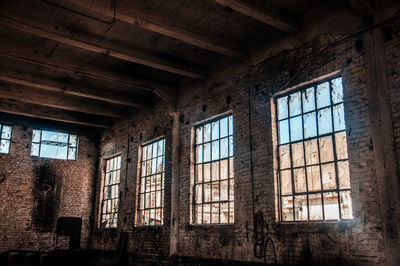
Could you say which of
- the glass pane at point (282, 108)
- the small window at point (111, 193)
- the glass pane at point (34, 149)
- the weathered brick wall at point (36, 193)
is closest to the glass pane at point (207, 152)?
the glass pane at point (282, 108)

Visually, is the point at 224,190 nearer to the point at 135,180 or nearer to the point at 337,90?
the point at 337,90

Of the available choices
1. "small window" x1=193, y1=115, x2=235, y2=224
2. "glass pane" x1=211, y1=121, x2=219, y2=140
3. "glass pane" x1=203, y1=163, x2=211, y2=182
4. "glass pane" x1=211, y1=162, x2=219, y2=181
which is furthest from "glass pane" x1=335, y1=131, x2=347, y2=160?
"glass pane" x1=203, y1=163, x2=211, y2=182

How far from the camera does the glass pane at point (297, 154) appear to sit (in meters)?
5.87

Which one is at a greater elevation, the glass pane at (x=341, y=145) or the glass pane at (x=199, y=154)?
the glass pane at (x=199, y=154)

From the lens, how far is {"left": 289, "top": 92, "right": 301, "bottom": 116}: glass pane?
19.9ft

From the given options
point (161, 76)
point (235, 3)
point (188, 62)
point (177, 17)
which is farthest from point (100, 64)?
point (235, 3)

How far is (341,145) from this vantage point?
17.4 ft

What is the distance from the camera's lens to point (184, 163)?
8.37 m

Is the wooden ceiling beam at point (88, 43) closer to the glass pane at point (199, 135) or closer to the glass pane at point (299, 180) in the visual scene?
the glass pane at point (199, 135)

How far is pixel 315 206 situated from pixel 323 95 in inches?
66.3

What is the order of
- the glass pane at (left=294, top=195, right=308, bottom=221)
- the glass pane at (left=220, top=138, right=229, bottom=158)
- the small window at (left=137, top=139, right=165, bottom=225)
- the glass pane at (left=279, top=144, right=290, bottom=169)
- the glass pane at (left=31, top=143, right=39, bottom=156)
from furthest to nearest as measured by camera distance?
the glass pane at (left=31, top=143, right=39, bottom=156), the small window at (left=137, top=139, right=165, bottom=225), the glass pane at (left=220, top=138, right=229, bottom=158), the glass pane at (left=279, top=144, right=290, bottom=169), the glass pane at (left=294, top=195, right=308, bottom=221)

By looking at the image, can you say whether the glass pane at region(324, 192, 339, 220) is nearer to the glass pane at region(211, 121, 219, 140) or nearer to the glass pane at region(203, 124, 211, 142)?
the glass pane at region(211, 121, 219, 140)

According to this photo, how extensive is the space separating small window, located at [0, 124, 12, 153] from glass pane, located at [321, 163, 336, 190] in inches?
380

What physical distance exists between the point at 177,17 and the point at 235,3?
127 centimetres
